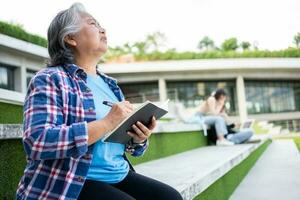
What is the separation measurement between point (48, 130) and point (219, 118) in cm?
682

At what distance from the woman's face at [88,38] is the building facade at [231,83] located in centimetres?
2931

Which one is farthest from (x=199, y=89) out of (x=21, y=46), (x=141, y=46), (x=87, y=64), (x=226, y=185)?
(x=87, y=64)

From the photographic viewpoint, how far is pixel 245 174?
18.1 ft

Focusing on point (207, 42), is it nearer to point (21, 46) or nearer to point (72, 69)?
point (21, 46)

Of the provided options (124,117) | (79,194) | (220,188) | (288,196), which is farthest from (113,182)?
(288,196)

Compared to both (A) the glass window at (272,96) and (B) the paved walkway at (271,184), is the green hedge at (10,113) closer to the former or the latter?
(B) the paved walkway at (271,184)

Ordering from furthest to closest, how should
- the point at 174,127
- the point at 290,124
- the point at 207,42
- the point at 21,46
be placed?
1. the point at 207,42
2. the point at 290,124
3. the point at 21,46
4. the point at 174,127

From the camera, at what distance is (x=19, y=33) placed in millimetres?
20484

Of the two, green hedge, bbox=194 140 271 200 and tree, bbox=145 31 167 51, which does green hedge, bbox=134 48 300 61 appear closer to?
tree, bbox=145 31 167 51

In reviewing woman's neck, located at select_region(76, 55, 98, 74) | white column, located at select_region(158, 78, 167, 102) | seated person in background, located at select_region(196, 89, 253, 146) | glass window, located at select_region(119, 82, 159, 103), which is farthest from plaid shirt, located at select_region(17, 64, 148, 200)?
glass window, located at select_region(119, 82, 159, 103)

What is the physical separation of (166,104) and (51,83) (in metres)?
0.58

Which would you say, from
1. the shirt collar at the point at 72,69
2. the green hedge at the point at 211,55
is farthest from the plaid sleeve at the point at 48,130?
the green hedge at the point at 211,55

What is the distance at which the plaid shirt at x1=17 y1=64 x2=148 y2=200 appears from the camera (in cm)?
150

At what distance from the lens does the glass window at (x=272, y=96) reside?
40.5 metres
